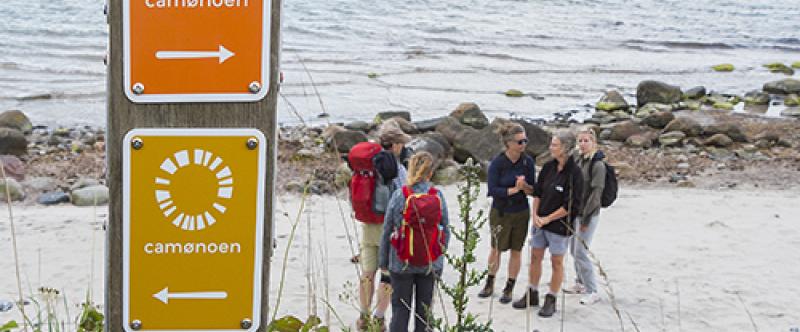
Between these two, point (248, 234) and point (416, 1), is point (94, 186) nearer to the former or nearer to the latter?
point (248, 234)

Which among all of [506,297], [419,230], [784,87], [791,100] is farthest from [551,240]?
[784,87]

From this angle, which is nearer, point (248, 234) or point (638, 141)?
point (248, 234)

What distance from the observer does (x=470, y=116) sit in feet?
60.4

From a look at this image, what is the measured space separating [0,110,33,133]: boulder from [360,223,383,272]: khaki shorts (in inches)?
491

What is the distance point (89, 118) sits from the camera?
63.1 ft

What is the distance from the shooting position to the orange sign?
161cm

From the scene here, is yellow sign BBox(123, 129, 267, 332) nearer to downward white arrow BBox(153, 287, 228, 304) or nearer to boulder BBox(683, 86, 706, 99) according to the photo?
downward white arrow BBox(153, 287, 228, 304)

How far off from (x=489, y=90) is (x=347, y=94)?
4.32 m

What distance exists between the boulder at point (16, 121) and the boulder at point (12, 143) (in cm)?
178

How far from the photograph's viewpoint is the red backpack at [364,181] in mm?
6344

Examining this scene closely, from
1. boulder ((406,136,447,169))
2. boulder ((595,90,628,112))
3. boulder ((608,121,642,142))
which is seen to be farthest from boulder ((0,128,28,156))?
boulder ((595,90,628,112))

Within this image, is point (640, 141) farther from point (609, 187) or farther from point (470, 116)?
point (609, 187)

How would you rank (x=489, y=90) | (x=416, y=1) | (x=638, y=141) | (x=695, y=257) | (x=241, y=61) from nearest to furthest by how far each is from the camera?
(x=241, y=61), (x=695, y=257), (x=638, y=141), (x=489, y=90), (x=416, y=1)

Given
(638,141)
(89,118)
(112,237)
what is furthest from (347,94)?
(112,237)
